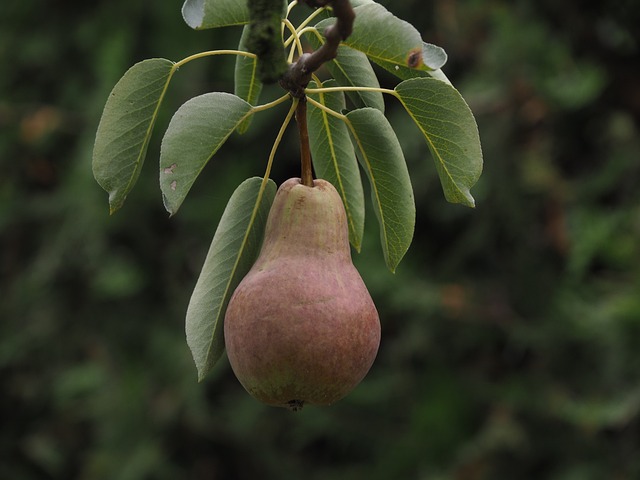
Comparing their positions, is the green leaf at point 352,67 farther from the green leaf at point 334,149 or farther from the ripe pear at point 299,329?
the ripe pear at point 299,329

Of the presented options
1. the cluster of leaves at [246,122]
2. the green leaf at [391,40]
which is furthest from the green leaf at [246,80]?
the green leaf at [391,40]

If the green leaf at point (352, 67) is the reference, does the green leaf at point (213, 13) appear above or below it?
above

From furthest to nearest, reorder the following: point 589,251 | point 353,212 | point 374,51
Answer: point 589,251 → point 353,212 → point 374,51

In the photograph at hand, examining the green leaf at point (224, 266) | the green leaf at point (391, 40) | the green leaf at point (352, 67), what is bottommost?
the green leaf at point (224, 266)

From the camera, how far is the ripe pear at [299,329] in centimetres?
54

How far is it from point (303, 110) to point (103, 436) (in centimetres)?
209

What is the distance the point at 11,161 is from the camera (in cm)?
275

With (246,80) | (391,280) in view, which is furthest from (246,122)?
(391,280)

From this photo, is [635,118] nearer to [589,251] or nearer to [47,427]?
[589,251]

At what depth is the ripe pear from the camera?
54 centimetres

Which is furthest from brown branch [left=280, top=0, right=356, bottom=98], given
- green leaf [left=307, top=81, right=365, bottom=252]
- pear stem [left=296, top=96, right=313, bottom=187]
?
green leaf [left=307, top=81, right=365, bottom=252]

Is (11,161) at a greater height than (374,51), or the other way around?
(374,51)

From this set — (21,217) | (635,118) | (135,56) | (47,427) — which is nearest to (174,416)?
(47,427)

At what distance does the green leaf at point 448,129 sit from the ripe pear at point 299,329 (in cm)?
9
